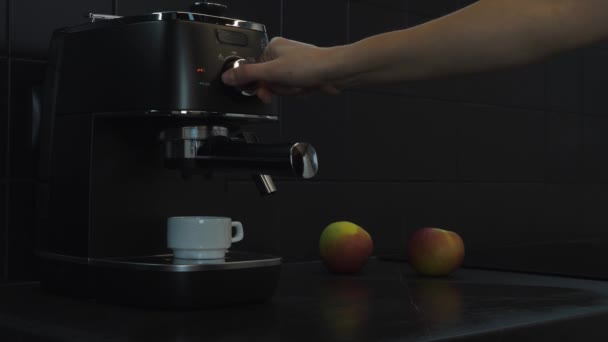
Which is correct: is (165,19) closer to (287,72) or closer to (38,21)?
(287,72)

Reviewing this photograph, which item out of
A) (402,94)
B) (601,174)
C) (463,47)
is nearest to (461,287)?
(463,47)

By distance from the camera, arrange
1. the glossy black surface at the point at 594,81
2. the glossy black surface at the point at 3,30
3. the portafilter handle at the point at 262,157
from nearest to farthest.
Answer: the portafilter handle at the point at 262,157 → the glossy black surface at the point at 3,30 → the glossy black surface at the point at 594,81

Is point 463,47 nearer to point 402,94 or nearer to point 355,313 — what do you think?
point 355,313

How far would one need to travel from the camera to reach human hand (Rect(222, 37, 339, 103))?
98 cm

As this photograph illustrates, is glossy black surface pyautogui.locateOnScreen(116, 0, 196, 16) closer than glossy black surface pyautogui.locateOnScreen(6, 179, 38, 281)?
No

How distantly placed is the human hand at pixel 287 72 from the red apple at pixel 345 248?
456 mm

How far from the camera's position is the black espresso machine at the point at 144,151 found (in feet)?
3.39

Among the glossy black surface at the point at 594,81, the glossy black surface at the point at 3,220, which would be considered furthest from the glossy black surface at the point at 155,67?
the glossy black surface at the point at 594,81

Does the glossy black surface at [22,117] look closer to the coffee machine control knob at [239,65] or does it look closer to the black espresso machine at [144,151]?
the black espresso machine at [144,151]

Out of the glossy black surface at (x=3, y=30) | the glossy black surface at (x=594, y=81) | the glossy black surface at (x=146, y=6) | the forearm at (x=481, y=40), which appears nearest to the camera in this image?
the forearm at (x=481, y=40)

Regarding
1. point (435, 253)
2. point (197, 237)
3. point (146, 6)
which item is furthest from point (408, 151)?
point (197, 237)

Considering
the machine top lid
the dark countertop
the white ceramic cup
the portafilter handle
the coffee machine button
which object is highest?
the machine top lid

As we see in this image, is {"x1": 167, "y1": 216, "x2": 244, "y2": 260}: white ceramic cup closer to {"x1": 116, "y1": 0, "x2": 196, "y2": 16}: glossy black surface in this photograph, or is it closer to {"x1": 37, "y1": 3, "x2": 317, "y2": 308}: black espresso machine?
{"x1": 37, "y1": 3, "x2": 317, "y2": 308}: black espresso machine

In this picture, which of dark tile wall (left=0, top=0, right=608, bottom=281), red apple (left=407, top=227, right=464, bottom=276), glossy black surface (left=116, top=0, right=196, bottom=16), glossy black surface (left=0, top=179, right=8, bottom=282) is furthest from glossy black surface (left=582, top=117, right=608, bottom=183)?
glossy black surface (left=0, top=179, right=8, bottom=282)
